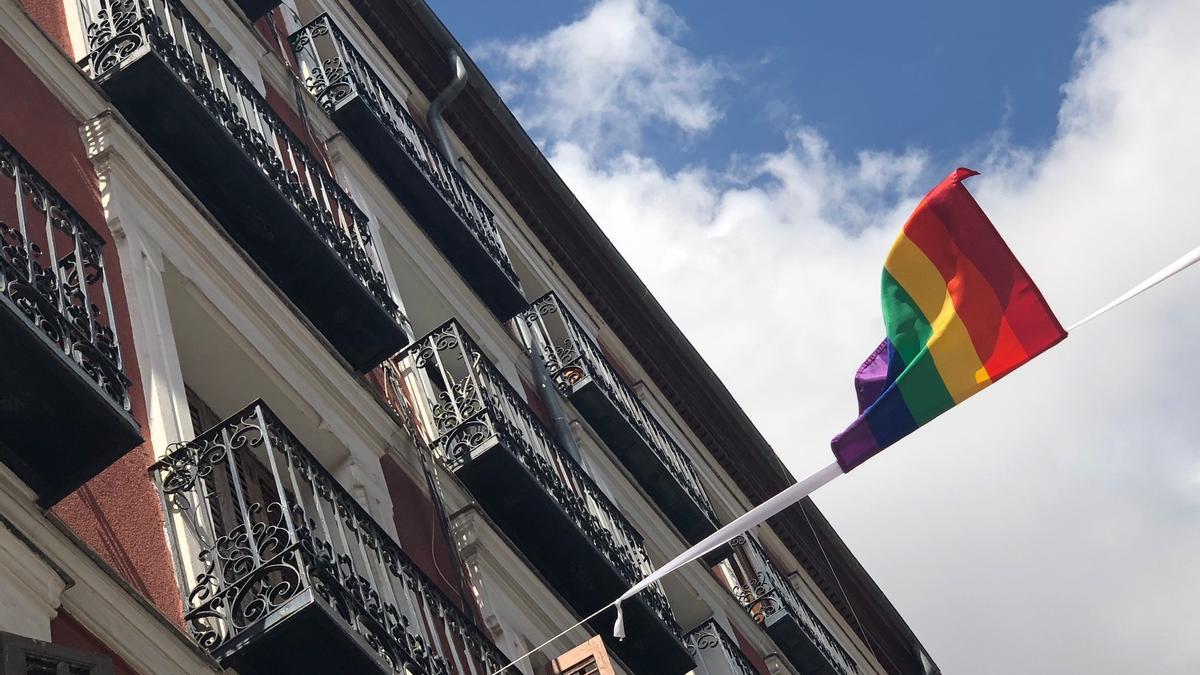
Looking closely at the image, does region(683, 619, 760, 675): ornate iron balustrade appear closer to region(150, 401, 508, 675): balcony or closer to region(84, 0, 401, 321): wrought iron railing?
region(84, 0, 401, 321): wrought iron railing

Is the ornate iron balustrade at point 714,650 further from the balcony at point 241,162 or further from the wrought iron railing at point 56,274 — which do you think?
the wrought iron railing at point 56,274

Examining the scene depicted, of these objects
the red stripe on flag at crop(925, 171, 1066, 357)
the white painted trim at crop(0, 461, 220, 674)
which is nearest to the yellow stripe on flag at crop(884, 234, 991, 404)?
the red stripe on flag at crop(925, 171, 1066, 357)

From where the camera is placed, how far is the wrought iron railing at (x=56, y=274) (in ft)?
27.0

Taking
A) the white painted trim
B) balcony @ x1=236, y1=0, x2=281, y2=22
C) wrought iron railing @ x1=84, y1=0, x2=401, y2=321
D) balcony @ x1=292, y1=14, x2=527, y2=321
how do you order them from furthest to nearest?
balcony @ x1=292, y1=14, x2=527, y2=321 < balcony @ x1=236, y1=0, x2=281, y2=22 < wrought iron railing @ x1=84, y1=0, x2=401, y2=321 < the white painted trim

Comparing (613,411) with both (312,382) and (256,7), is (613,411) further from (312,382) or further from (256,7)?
(312,382)

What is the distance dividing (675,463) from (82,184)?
11256 mm

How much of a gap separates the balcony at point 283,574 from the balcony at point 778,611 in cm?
1129

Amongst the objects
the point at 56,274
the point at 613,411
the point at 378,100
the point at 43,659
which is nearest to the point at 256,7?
the point at 378,100

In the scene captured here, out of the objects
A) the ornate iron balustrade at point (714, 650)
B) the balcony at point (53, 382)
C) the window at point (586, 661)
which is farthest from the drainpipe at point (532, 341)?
the balcony at point (53, 382)

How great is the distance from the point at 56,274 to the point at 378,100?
9253mm

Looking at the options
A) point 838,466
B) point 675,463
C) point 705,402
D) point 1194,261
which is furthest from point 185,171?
point 705,402

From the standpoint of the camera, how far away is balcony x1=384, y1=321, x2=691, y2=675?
1444 centimetres

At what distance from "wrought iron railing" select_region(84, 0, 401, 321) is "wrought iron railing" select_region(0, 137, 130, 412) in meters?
2.80

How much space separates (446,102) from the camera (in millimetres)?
21219
